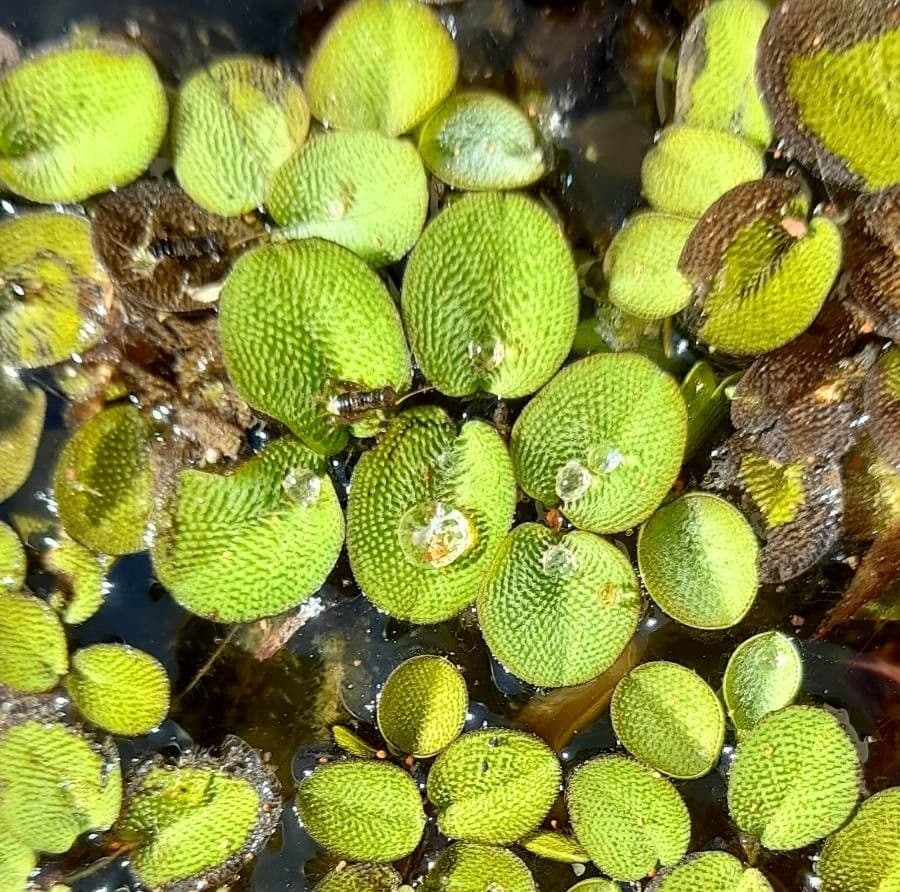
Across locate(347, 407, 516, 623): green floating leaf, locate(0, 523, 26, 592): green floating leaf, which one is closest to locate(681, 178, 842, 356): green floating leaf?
locate(347, 407, 516, 623): green floating leaf

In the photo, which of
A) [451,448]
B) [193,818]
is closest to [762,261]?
[451,448]

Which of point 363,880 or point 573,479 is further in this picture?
point 363,880

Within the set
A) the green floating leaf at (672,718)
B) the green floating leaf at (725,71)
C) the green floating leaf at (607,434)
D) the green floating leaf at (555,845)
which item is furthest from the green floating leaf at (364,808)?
the green floating leaf at (725,71)

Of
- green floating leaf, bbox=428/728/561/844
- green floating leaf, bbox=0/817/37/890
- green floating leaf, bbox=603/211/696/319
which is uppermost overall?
green floating leaf, bbox=603/211/696/319

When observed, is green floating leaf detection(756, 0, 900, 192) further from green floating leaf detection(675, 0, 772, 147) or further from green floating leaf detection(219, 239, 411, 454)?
green floating leaf detection(219, 239, 411, 454)

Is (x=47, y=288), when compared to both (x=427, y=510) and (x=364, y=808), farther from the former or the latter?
(x=364, y=808)

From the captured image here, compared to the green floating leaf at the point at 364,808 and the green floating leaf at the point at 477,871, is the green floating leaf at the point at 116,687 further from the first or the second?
the green floating leaf at the point at 477,871
